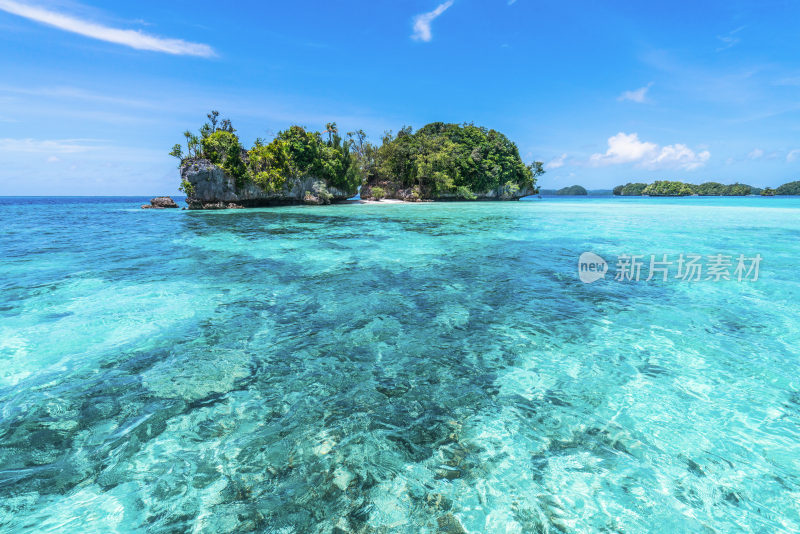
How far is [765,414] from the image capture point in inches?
137

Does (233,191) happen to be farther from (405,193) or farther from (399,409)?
(399,409)

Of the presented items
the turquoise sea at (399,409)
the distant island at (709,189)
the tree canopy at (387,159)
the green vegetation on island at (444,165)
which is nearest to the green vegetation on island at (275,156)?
the tree canopy at (387,159)

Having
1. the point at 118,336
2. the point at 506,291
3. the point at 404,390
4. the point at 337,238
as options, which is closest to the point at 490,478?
the point at 404,390

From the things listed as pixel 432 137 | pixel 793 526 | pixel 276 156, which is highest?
pixel 432 137

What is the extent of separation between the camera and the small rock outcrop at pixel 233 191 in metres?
37.4

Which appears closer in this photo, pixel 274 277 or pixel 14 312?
pixel 14 312

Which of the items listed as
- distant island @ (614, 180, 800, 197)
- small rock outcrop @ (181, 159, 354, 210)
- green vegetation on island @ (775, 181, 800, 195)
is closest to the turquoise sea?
small rock outcrop @ (181, 159, 354, 210)

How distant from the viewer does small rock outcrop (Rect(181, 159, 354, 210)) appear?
37375 millimetres

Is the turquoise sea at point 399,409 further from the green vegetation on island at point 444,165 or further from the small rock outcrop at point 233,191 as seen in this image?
the green vegetation on island at point 444,165

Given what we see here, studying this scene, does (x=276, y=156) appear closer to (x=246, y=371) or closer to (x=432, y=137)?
(x=432, y=137)

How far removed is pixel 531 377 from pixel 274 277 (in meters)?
7.10

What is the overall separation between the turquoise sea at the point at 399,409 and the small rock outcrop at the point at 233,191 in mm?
34266

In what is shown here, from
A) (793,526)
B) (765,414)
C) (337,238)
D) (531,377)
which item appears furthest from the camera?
(337,238)

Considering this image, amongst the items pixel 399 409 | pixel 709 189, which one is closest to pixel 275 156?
pixel 399 409
